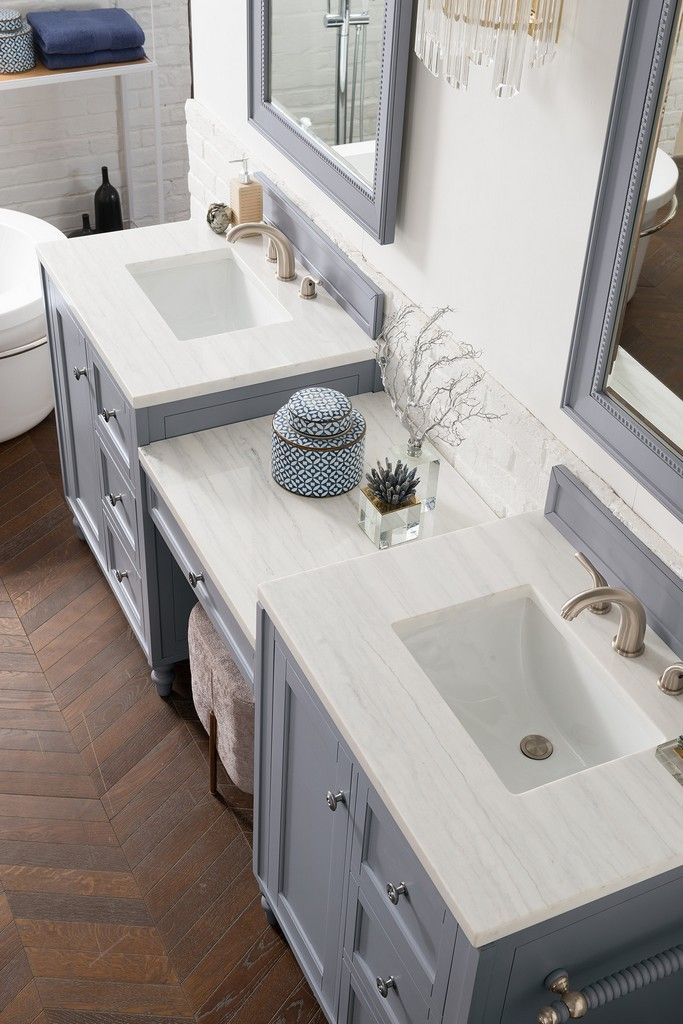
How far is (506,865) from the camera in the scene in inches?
63.9

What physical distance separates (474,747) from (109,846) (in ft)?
4.16

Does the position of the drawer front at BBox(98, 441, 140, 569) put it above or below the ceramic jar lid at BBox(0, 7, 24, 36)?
below

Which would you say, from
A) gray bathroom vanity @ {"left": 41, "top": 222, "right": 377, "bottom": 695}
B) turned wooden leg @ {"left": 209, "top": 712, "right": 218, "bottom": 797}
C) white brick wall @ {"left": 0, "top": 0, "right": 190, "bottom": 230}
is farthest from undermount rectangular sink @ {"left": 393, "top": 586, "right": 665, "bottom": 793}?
white brick wall @ {"left": 0, "top": 0, "right": 190, "bottom": 230}

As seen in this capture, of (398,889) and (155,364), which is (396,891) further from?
(155,364)

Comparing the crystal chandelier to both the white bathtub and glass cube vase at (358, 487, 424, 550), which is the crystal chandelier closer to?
glass cube vase at (358, 487, 424, 550)

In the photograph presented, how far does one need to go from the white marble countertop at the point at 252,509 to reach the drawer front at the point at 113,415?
111mm

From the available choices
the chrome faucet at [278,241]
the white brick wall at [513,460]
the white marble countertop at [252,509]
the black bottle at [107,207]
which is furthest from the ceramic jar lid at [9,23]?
the white marble countertop at [252,509]

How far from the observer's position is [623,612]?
193cm

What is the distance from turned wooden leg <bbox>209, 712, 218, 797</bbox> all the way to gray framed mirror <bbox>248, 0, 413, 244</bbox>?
1.15 m

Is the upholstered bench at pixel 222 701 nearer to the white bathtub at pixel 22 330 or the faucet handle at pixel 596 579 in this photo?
the faucet handle at pixel 596 579

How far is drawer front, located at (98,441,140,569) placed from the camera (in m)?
2.90

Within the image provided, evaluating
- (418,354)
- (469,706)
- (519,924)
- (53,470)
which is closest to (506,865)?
(519,924)

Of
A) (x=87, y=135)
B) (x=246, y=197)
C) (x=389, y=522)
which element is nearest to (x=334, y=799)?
(x=389, y=522)

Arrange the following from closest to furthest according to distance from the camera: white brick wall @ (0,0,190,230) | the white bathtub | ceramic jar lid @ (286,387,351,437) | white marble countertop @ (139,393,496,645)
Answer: white marble countertop @ (139,393,496,645) → ceramic jar lid @ (286,387,351,437) → the white bathtub → white brick wall @ (0,0,190,230)
